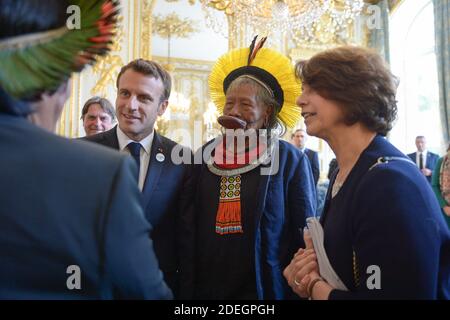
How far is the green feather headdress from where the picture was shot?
83 centimetres

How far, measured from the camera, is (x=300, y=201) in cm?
198

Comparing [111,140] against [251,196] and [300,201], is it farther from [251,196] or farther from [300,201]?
[300,201]

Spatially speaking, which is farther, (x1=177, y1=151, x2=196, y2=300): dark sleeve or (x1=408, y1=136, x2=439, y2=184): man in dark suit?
(x1=408, y1=136, x2=439, y2=184): man in dark suit

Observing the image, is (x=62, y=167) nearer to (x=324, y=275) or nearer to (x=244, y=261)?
(x=324, y=275)

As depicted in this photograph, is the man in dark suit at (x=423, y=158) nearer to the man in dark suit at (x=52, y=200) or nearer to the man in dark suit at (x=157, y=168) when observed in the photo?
the man in dark suit at (x=157, y=168)

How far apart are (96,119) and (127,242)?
2576 mm

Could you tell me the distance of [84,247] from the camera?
31.6 inches

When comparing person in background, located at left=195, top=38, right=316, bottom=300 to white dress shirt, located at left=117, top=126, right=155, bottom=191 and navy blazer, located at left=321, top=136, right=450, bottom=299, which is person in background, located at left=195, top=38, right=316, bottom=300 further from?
navy blazer, located at left=321, top=136, right=450, bottom=299

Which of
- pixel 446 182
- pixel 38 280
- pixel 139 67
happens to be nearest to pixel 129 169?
pixel 38 280

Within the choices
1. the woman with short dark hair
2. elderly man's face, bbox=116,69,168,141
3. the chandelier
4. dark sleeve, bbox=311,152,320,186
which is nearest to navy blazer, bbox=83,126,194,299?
elderly man's face, bbox=116,69,168,141

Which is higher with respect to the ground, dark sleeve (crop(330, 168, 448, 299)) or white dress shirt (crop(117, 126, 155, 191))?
white dress shirt (crop(117, 126, 155, 191))

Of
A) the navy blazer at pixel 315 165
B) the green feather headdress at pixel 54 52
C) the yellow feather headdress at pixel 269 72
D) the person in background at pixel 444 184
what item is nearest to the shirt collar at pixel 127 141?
the yellow feather headdress at pixel 269 72

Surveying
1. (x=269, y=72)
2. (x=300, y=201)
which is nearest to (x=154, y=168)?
(x=300, y=201)
